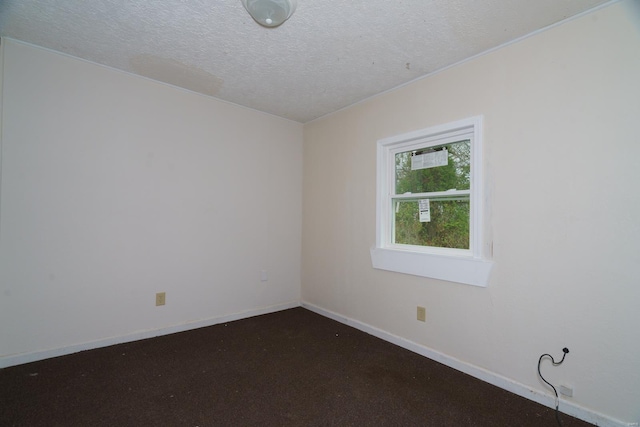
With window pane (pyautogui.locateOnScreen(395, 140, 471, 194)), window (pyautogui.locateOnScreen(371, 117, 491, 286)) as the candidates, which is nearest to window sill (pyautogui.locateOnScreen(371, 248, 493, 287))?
window (pyautogui.locateOnScreen(371, 117, 491, 286))

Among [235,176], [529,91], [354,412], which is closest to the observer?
[354,412]

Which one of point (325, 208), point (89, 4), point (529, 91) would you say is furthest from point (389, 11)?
point (325, 208)

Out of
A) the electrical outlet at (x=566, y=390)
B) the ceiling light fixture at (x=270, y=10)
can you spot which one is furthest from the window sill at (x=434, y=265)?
the ceiling light fixture at (x=270, y=10)

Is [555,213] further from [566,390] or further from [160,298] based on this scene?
[160,298]

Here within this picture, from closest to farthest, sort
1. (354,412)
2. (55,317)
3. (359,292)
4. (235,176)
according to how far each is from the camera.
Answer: (354,412)
(55,317)
(359,292)
(235,176)

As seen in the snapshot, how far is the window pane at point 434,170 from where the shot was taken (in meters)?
2.39

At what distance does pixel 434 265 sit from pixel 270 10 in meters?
2.20

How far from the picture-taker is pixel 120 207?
2.62 meters

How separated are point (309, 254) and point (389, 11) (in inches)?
108

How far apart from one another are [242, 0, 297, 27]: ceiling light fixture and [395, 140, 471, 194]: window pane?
1.60 metres

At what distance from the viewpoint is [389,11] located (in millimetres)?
1785

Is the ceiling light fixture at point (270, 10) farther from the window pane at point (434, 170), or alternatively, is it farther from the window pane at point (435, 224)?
the window pane at point (435, 224)

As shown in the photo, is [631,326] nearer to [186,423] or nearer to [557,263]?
[557,263]

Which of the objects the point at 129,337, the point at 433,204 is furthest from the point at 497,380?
the point at 129,337
